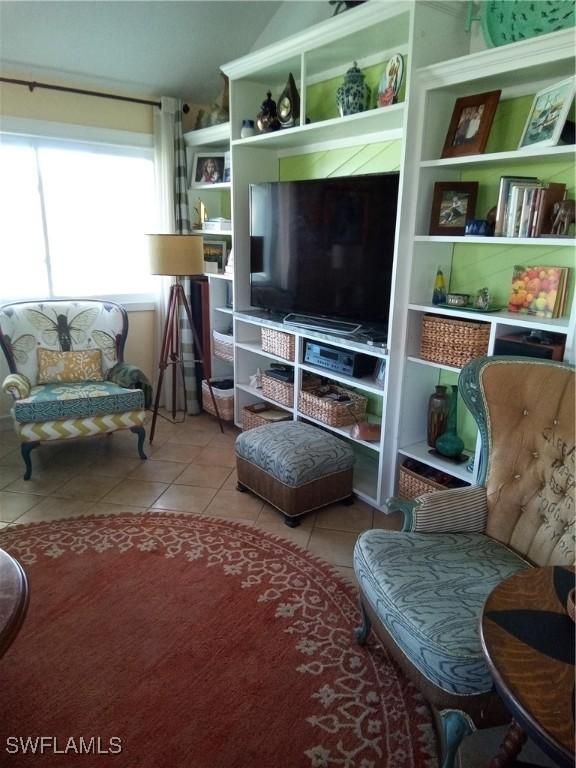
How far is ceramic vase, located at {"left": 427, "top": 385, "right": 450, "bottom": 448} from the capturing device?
2.55 m

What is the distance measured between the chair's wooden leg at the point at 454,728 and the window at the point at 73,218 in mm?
3680

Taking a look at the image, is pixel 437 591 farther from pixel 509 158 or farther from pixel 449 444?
pixel 509 158

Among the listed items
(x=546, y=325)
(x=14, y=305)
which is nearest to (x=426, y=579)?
(x=546, y=325)

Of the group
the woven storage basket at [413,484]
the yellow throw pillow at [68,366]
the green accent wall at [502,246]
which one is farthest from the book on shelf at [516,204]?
the yellow throw pillow at [68,366]

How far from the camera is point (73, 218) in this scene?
152 inches

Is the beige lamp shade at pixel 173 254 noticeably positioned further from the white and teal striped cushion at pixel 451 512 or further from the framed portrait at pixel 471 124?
the white and teal striped cushion at pixel 451 512

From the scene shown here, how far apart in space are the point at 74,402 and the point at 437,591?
237 cm

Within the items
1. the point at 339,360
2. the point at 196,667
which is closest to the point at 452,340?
the point at 339,360

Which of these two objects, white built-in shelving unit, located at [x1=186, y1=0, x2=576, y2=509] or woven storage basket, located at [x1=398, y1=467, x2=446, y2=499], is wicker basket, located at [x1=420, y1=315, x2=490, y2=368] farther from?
woven storage basket, located at [x1=398, y1=467, x2=446, y2=499]

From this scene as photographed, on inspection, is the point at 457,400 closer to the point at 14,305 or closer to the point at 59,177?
the point at 14,305

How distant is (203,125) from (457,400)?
2.80 m

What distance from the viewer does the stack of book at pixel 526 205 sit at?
1.99 metres

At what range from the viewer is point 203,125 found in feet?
12.7

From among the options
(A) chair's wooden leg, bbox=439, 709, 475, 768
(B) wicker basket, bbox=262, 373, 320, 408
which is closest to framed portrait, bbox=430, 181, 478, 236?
(B) wicker basket, bbox=262, 373, 320, 408
